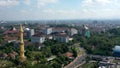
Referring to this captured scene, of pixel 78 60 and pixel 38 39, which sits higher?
pixel 38 39

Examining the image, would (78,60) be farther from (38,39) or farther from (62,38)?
(62,38)

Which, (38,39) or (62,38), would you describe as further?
(62,38)

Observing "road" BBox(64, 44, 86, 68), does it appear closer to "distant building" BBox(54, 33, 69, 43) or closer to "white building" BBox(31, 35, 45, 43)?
"distant building" BBox(54, 33, 69, 43)

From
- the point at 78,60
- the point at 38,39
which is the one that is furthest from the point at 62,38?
the point at 78,60

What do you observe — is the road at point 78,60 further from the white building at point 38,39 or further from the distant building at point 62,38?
the white building at point 38,39

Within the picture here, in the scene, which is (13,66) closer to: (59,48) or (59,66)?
(59,66)

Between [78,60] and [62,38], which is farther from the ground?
[62,38]

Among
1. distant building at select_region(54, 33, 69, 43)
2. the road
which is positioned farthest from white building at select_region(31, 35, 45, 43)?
the road

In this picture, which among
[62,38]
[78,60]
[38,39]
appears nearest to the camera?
[78,60]

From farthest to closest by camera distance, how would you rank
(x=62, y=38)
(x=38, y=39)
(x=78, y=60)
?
(x=62, y=38), (x=38, y=39), (x=78, y=60)

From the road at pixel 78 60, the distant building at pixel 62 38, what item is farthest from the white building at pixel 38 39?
the road at pixel 78 60

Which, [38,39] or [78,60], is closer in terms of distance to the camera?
[78,60]
